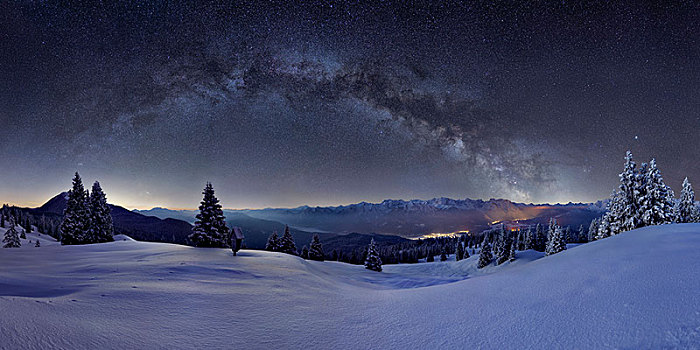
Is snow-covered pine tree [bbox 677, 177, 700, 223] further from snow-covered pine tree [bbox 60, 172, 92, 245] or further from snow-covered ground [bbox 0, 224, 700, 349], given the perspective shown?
snow-covered pine tree [bbox 60, 172, 92, 245]

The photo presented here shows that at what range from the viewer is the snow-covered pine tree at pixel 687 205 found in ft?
120

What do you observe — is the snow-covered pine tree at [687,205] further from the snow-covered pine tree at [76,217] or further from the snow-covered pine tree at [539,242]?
the snow-covered pine tree at [76,217]

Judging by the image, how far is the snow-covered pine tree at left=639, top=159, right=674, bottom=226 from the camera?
913 inches

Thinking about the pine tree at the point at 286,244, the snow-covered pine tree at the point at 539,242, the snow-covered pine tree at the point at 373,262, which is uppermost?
the pine tree at the point at 286,244

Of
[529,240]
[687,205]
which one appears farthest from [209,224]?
[529,240]

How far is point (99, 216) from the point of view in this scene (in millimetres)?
34562

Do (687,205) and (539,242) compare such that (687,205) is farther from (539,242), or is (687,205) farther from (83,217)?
(83,217)

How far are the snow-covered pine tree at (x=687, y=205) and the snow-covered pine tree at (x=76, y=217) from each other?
80.7 metres

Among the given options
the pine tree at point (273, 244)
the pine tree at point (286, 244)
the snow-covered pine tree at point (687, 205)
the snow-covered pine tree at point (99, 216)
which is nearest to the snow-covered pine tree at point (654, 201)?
the snow-covered pine tree at point (687, 205)

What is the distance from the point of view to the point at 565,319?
3922 mm

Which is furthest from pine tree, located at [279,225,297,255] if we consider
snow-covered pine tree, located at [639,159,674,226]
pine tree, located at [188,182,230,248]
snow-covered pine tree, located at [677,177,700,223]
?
snow-covered pine tree, located at [677,177,700,223]

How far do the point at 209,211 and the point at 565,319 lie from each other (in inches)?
1140

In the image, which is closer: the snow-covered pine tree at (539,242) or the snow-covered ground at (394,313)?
the snow-covered ground at (394,313)

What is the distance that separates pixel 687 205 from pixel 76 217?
3330 inches
